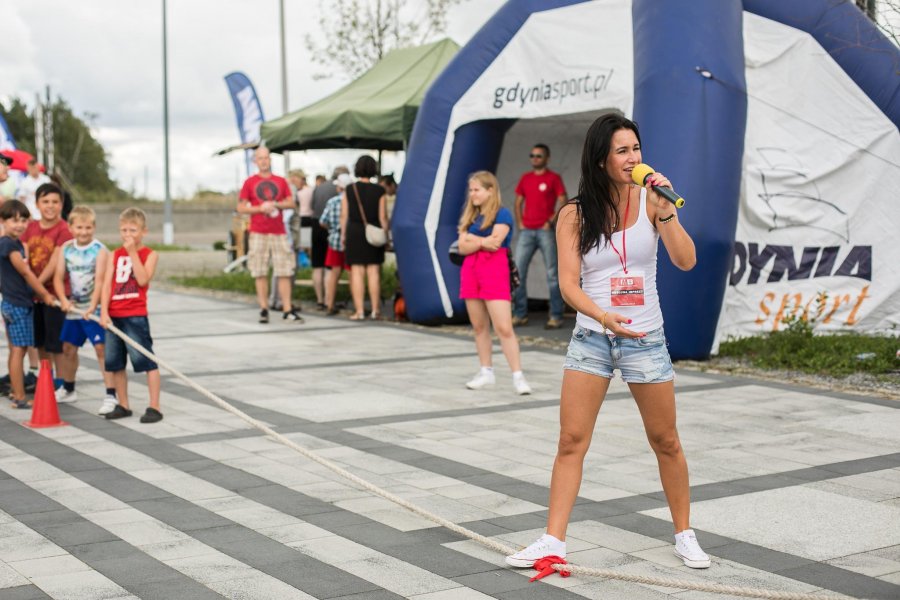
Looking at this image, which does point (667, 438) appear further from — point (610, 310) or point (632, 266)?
point (632, 266)

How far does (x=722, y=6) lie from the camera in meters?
10.6

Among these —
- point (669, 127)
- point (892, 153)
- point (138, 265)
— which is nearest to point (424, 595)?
point (138, 265)

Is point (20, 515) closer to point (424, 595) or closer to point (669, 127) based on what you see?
point (424, 595)

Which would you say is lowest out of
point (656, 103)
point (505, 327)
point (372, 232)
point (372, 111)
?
point (505, 327)

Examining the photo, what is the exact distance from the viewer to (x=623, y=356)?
14.9 ft

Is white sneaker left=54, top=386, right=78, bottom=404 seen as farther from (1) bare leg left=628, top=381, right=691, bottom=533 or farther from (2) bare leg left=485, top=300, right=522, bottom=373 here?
(1) bare leg left=628, top=381, right=691, bottom=533

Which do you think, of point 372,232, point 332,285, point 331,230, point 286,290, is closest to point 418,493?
point 372,232

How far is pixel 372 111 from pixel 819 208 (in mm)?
5993

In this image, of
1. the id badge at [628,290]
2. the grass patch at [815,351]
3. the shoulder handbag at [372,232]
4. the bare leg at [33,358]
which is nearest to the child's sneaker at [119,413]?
the bare leg at [33,358]

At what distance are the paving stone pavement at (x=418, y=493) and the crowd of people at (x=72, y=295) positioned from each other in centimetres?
32

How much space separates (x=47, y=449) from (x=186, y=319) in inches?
309

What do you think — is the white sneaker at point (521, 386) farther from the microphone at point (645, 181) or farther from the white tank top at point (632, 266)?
the microphone at point (645, 181)

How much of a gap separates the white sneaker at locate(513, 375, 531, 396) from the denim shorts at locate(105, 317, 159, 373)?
2.64m

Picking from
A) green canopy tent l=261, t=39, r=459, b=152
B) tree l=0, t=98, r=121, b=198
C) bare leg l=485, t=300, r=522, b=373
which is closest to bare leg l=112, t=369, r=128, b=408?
bare leg l=485, t=300, r=522, b=373
